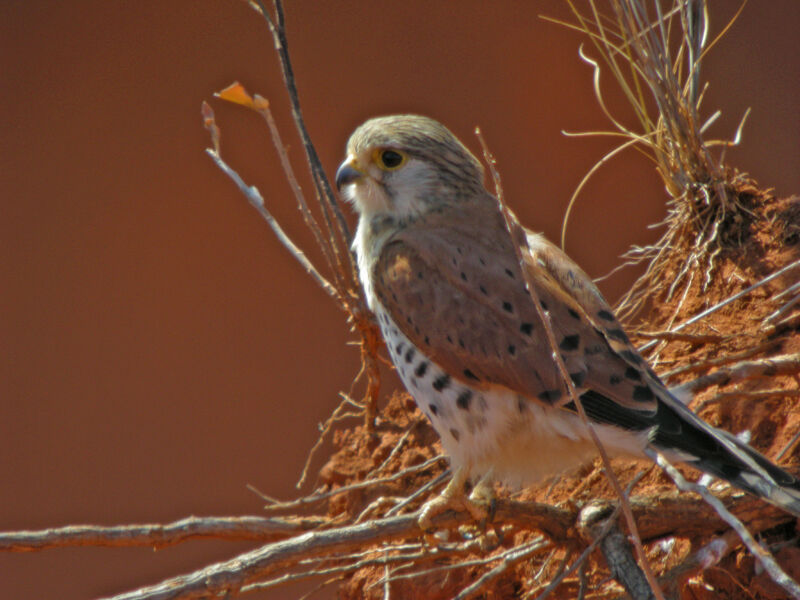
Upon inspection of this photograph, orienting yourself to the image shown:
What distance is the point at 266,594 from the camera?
3428 millimetres

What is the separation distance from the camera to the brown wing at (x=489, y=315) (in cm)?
191

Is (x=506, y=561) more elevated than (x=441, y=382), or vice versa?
(x=441, y=382)

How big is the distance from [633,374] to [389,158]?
829 mm

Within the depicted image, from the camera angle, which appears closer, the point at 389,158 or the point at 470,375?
the point at 470,375

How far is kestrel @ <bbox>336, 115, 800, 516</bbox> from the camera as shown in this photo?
185 centimetres

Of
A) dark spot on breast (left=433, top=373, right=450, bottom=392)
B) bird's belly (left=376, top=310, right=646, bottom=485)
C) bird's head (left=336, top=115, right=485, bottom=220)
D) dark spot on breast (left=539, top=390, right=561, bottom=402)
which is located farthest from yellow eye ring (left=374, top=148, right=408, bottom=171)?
dark spot on breast (left=539, top=390, right=561, bottom=402)

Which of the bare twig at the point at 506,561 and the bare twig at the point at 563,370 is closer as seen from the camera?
the bare twig at the point at 563,370

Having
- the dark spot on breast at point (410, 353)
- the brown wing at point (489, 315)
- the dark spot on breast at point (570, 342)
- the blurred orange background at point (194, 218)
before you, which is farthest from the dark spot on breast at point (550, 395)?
the blurred orange background at point (194, 218)

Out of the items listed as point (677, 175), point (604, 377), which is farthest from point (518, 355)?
point (677, 175)

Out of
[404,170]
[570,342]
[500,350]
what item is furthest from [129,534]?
[404,170]

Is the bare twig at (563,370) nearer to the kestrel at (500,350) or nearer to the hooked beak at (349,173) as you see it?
the kestrel at (500,350)

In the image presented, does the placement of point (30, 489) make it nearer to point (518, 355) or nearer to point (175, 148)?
point (175, 148)

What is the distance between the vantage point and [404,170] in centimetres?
231

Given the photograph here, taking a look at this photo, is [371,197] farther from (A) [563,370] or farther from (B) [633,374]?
(A) [563,370]
